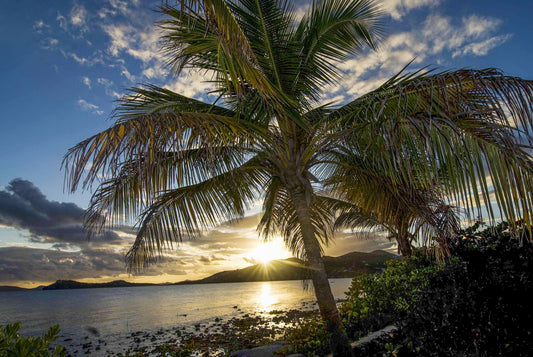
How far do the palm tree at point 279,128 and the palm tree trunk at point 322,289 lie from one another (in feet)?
0.07

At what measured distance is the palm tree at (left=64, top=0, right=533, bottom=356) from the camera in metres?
3.40

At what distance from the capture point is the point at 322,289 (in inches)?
237

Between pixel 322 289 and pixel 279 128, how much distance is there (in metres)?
3.42

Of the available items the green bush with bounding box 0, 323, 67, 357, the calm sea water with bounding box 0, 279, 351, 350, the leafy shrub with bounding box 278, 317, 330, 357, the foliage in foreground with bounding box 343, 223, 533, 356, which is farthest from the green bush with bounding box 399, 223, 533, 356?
the calm sea water with bounding box 0, 279, 351, 350

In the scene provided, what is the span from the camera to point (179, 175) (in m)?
5.85

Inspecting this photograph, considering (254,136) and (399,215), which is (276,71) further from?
(399,215)

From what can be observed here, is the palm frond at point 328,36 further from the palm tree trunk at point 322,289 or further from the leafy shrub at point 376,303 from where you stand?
the leafy shrub at point 376,303

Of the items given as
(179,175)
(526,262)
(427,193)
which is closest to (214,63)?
(179,175)

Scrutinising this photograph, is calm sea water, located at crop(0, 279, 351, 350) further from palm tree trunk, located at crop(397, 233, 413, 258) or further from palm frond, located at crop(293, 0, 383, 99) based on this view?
palm frond, located at crop(293, 0, 383, 99)

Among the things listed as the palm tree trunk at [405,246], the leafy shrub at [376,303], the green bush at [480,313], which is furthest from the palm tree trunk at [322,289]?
the palm tree trunk at [405,246]

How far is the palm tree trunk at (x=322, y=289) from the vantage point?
18.2ft

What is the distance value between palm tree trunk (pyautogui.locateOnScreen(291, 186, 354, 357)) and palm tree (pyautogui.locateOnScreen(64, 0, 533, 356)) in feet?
0.07

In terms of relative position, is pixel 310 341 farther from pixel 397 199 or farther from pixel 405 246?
pixel 405 246

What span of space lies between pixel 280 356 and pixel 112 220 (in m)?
5.18
